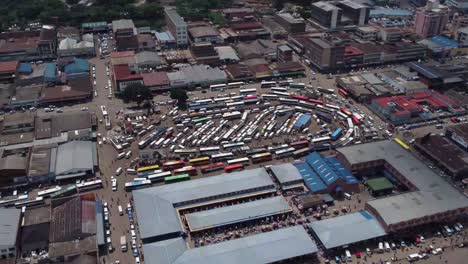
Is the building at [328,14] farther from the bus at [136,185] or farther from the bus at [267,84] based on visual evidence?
the bus at [136,185]

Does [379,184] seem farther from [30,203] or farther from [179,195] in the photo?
[30,203]

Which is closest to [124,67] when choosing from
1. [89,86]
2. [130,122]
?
[89,86]

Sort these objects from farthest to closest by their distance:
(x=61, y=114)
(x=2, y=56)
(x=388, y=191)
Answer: (x=2, y=56) → (x=61, y=114) → (x=388, y=191)

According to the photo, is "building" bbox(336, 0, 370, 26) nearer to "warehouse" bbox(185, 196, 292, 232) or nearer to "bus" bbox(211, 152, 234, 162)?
"bus" bbox(211, 152, 234, 162)

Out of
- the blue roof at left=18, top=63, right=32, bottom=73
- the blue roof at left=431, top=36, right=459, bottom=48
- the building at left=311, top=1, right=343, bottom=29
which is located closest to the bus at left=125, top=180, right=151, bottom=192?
the blue roof at left=18, top=63, right=32, bottom=73

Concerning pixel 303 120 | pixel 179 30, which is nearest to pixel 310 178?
pixel 303 120

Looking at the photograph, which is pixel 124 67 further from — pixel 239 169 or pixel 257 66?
pixel 239 169

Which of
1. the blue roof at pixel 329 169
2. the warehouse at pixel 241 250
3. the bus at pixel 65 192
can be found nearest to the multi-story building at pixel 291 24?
the blue roof at pixel 329 169
